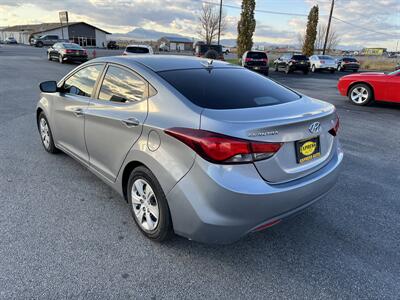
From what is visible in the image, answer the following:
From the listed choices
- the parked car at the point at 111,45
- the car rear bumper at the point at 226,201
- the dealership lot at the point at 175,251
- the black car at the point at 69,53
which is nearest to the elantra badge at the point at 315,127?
the car rear bumper at the point at 226,201

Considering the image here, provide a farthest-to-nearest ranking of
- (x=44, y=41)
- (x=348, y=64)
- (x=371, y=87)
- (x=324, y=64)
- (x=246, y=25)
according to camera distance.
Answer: (x=44, y=41)
(x=246, y=25)
(x=348, y=64)
(x=324, y=64)
(x=371, y=87)

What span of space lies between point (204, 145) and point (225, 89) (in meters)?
0.87

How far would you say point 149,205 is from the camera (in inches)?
110

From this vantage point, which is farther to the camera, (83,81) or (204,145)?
(83,81)

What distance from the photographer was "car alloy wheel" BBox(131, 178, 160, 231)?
273cm

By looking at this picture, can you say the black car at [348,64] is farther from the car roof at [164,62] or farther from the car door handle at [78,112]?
the car door handle at [78,112]

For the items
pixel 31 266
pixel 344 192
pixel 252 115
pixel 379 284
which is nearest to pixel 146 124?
pixel 252 115

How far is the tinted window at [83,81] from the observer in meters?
3.59

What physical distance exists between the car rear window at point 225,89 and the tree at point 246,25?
104ft

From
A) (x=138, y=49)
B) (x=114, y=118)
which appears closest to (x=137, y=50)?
(x=138, y=49)

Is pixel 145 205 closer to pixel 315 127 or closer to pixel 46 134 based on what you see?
pixel 315 127

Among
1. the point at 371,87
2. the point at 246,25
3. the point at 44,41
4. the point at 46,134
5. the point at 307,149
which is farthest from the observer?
the point at 44,41

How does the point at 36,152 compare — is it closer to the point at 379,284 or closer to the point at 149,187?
the point at 149,187

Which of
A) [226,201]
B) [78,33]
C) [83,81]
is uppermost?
[78,33]
